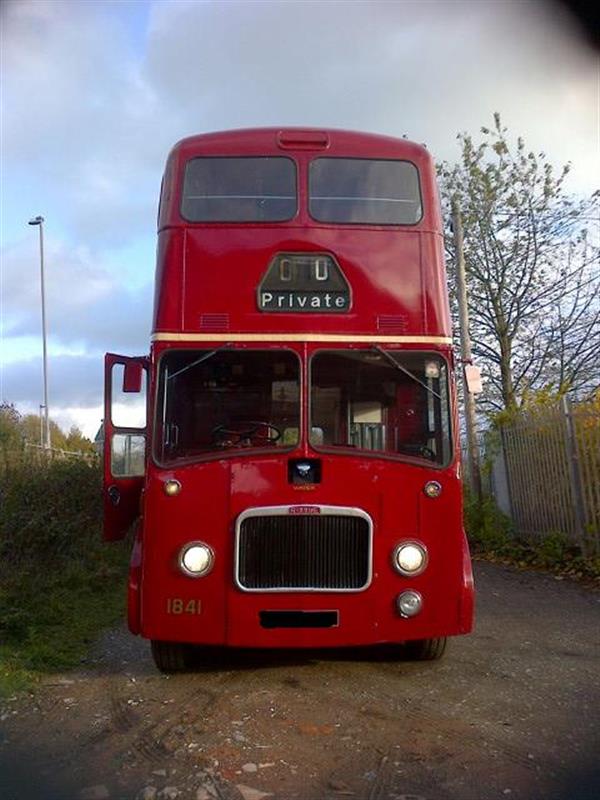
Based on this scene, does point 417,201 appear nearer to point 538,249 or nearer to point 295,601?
point 295,601

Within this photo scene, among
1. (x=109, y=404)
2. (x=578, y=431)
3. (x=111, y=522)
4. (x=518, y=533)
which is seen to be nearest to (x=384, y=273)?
(x=109, y=404)

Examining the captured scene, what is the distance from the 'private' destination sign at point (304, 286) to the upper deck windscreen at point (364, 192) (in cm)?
38

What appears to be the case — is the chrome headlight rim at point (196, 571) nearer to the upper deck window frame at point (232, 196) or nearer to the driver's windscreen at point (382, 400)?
the driver's windscreen at point (382, 400)

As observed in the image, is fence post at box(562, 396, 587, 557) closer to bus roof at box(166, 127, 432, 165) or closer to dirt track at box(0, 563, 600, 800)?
dirt track at box(0, 563, 600, 800)

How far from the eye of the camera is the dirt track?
4.51 meters

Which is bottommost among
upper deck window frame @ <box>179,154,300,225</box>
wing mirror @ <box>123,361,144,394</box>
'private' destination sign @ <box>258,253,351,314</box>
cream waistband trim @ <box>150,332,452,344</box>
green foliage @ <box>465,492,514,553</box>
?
green foliage @ <box>465,492,514,553</box>

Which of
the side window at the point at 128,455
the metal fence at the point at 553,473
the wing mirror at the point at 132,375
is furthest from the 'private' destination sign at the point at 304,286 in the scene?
the metal fence at the point at 553,473

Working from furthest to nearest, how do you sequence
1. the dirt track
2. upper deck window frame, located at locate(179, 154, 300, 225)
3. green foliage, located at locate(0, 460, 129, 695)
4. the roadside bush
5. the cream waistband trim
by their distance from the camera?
the roadside bush → green foliage, located at locate(0, 460, 129, 695) → upper deck window frame, located at locate(179, 154, 300, 225) → the cream waistband trim → the dirt track

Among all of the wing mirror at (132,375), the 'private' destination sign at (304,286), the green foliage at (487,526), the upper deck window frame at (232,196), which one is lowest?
the green foliage at (487,526)

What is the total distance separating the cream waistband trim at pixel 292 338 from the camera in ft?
21.2

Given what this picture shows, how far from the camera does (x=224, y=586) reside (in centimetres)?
615

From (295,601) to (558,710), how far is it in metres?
1.87

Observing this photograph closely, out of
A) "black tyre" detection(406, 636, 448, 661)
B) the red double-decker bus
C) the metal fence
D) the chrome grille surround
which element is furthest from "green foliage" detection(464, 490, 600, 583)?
the chrome grille surround

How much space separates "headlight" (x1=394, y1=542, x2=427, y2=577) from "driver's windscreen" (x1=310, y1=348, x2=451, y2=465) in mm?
694
